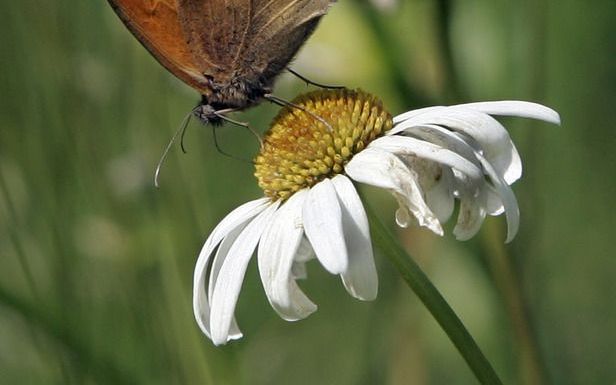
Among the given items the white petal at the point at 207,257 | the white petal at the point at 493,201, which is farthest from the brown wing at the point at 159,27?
the white petal at the point at 493,201

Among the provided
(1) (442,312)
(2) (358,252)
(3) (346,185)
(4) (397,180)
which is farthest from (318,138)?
(1) (442,312)

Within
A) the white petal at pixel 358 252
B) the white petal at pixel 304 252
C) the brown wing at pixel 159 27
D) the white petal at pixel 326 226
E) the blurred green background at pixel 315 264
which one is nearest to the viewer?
the white petal at pixel 326 226

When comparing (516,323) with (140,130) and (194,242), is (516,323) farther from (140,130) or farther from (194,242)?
(140,130)

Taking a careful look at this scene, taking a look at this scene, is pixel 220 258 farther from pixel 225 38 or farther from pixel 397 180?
pixel 225 38

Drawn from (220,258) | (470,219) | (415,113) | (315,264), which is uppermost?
(415,113)

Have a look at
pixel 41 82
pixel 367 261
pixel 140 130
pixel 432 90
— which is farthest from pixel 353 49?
pixel 367 261

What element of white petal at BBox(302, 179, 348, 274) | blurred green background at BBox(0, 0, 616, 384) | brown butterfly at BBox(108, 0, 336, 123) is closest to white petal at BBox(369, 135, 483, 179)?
white petal at BBox(302, 179, 348, 274)

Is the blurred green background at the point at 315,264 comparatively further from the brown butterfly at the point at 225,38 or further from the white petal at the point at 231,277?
the white petal at the point at 231,277
